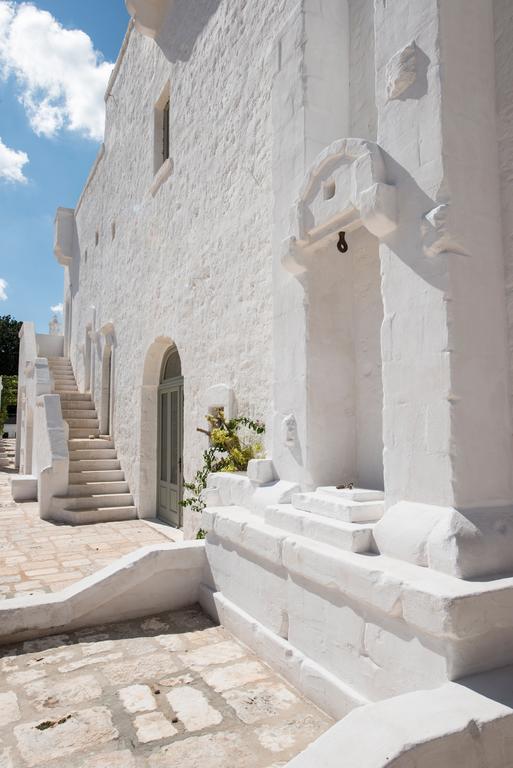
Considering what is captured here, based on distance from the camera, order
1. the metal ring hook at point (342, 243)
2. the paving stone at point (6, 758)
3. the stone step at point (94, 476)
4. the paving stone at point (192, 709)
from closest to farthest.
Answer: the paving stone at point (6, 758) → the paving stone at point (192, 709) → the metal ring hook at point (342, 243) → the stone step at point (94, 476)

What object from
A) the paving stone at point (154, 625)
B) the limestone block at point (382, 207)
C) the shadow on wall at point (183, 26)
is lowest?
the paving stone at point (154, 625)

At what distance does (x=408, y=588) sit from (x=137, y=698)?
157 centimetres

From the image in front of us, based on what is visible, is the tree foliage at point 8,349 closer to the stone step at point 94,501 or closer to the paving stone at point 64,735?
the stone step at point 94,501

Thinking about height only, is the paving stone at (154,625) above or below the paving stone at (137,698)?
below

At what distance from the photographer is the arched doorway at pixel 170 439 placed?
299 inches

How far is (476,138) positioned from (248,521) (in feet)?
8.28

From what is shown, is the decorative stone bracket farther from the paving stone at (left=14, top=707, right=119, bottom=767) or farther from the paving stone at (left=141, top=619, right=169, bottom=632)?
the paving stone at (left=14, top=707, right=119, bottom=767)

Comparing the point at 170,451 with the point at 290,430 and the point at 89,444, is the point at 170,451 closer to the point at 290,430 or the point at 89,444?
the point at 89,444

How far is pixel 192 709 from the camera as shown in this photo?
2.62 m

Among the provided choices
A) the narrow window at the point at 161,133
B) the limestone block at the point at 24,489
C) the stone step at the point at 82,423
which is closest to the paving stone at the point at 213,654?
the narrow window at the point at 161,133

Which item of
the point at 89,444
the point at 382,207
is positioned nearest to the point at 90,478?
the point at 89,444

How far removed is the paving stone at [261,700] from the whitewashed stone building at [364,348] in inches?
4.6

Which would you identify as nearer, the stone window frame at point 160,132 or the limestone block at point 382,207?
the limestone block at point 382,207

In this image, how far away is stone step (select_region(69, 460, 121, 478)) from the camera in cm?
934
